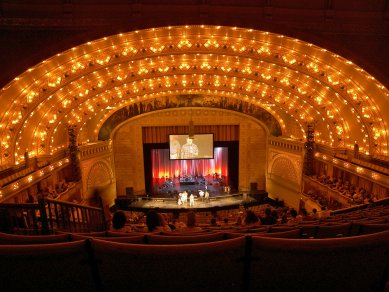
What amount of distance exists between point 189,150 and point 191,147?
11.8 inches

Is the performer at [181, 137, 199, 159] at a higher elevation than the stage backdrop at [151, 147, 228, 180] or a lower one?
higher

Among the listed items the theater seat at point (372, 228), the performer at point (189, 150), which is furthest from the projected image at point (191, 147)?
the theater seat at point (372, 228)

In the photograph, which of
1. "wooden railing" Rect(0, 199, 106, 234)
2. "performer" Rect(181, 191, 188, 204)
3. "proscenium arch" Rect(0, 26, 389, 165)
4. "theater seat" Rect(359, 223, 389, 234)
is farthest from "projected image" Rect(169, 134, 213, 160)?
"theater seat" Rect(359, 223, 389, 234)

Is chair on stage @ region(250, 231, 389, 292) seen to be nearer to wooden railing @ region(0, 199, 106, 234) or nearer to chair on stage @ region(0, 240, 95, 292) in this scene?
chair on stage @ region(0, 240, 95, 292)

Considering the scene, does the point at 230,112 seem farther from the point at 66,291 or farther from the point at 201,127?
the point at 66,291

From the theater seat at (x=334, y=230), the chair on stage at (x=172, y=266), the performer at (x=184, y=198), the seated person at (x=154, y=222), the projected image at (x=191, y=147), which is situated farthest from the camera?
the projected image at (x=191, y=147)

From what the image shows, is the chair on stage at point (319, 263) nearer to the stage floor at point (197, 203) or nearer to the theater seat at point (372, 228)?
the theater seat at point (372, 228)

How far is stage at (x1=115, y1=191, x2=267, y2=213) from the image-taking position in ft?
74.8

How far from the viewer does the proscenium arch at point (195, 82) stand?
12.2 meters

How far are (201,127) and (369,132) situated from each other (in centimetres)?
1329

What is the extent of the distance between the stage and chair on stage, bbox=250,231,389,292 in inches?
791

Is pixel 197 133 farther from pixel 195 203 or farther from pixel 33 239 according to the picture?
pixel 33 239

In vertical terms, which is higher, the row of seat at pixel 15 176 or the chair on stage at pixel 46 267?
the chair on stage at pixel 46 267

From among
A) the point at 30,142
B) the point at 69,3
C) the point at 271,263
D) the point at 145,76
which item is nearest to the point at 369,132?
the point at 145,76
